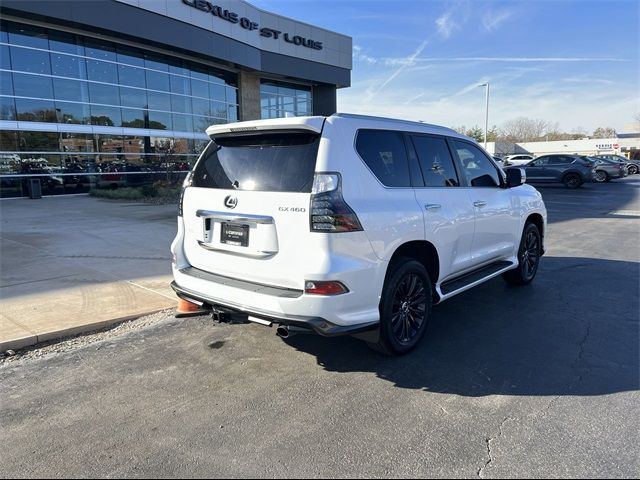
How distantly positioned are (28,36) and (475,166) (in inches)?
854

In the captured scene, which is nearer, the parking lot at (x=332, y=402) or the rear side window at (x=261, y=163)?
the parking lot at (x=332, y=402)

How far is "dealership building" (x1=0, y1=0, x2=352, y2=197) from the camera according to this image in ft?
63.8

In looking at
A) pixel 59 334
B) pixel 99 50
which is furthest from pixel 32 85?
pixel 59 334

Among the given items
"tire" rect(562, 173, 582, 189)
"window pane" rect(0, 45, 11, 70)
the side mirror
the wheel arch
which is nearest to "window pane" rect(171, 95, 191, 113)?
"window pane" rect(0, 45, 11, 70)

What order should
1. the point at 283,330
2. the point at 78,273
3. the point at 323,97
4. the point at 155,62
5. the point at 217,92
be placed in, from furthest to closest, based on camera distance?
the point at 323,97, the point at 217,92, the point at 155,62, the point at 78,273, the point at 283,330

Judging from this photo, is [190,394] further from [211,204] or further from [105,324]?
[105,324]

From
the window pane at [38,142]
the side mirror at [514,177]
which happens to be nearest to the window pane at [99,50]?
the window pane at [38,142]

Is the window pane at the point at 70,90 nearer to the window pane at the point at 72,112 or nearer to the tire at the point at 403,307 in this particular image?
the window pane at the point at 72,112

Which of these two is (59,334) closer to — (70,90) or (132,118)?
(70,90)

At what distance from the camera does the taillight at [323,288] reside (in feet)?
10.9

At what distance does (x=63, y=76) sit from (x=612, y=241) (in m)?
22.3

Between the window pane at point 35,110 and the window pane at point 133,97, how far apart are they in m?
3.51

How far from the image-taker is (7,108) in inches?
755

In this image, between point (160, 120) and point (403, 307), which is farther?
point (160, 120)
